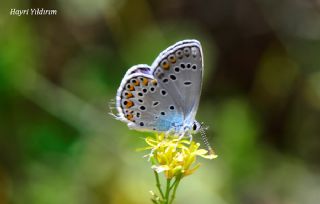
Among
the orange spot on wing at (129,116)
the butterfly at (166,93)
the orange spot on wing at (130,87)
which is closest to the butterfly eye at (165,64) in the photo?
the butterfly at (166,93)

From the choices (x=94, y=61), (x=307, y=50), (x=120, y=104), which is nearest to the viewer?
(x=120, y=104)

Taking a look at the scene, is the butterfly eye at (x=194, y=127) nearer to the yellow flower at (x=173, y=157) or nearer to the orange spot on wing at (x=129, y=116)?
the yellow flower at (x=173, y=157)

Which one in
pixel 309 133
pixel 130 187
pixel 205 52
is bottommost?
pixel 130 187

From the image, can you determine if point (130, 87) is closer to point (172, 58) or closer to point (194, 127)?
point (172, 58)

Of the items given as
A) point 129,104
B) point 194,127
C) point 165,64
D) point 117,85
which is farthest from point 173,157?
point 117,85

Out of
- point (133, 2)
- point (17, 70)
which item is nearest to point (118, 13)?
point (133, 2)

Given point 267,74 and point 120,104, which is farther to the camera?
point 267,74

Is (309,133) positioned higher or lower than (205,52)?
lower

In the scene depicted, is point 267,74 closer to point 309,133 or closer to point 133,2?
point 309,133
